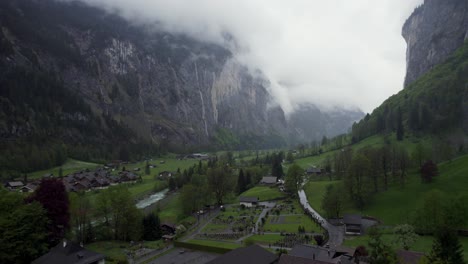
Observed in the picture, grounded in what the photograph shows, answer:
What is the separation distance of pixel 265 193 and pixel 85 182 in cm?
6457

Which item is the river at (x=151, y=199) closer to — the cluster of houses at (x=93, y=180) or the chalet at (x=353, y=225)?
the cluster of houses at (x=93, y=180)

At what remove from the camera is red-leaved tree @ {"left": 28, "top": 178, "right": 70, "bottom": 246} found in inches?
2191

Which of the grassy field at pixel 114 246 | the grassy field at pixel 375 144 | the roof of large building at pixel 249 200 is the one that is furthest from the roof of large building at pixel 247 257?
the grassy field at pixel 375 144

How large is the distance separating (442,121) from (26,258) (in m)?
128

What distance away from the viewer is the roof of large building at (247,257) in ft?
139

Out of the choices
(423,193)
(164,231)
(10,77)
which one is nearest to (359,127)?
(423,193)

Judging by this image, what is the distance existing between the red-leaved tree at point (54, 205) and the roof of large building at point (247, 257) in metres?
28.9

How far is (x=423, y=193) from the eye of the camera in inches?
2768

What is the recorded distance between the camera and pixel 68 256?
150ft

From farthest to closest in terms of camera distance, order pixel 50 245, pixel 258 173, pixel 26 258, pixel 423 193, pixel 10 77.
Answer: pixel 10 77 < pixel 258 173 < pixel 423 193 < pixel 50 245 < pixel 26 258

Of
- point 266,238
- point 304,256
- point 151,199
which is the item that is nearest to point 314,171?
point 151,199

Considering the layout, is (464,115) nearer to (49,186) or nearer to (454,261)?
(454,261)

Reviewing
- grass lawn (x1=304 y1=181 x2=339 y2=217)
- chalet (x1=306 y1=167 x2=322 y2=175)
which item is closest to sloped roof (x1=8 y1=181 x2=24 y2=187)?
grass lawn (x1=304 y1=181 x2=339 y2=217)

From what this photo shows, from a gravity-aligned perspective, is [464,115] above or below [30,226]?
above
